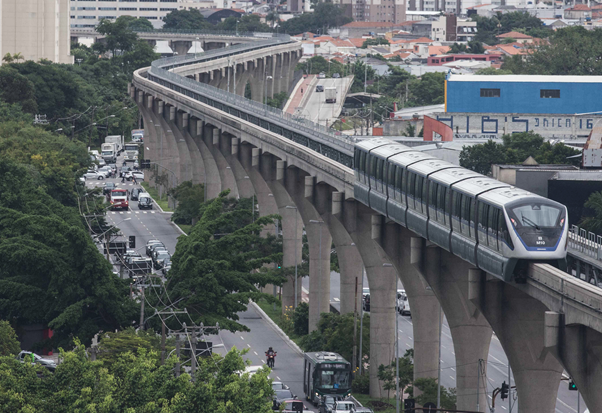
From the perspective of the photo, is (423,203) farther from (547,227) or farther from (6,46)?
(6,46)

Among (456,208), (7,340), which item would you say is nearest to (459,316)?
(456,208)

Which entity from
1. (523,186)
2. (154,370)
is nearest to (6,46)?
(523,186)

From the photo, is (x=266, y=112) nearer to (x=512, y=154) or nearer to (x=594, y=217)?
(x=512, y=154)

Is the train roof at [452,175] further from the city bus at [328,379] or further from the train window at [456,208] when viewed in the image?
the city bus at [328,379]

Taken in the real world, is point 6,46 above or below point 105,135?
above

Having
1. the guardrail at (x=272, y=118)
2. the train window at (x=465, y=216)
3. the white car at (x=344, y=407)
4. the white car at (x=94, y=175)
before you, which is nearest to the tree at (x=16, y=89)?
the white car at (x=94, y=175)

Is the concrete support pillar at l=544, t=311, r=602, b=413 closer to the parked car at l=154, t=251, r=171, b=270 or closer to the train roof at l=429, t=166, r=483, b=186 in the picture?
the train roof at l=429, t=166, r=483, b=186
